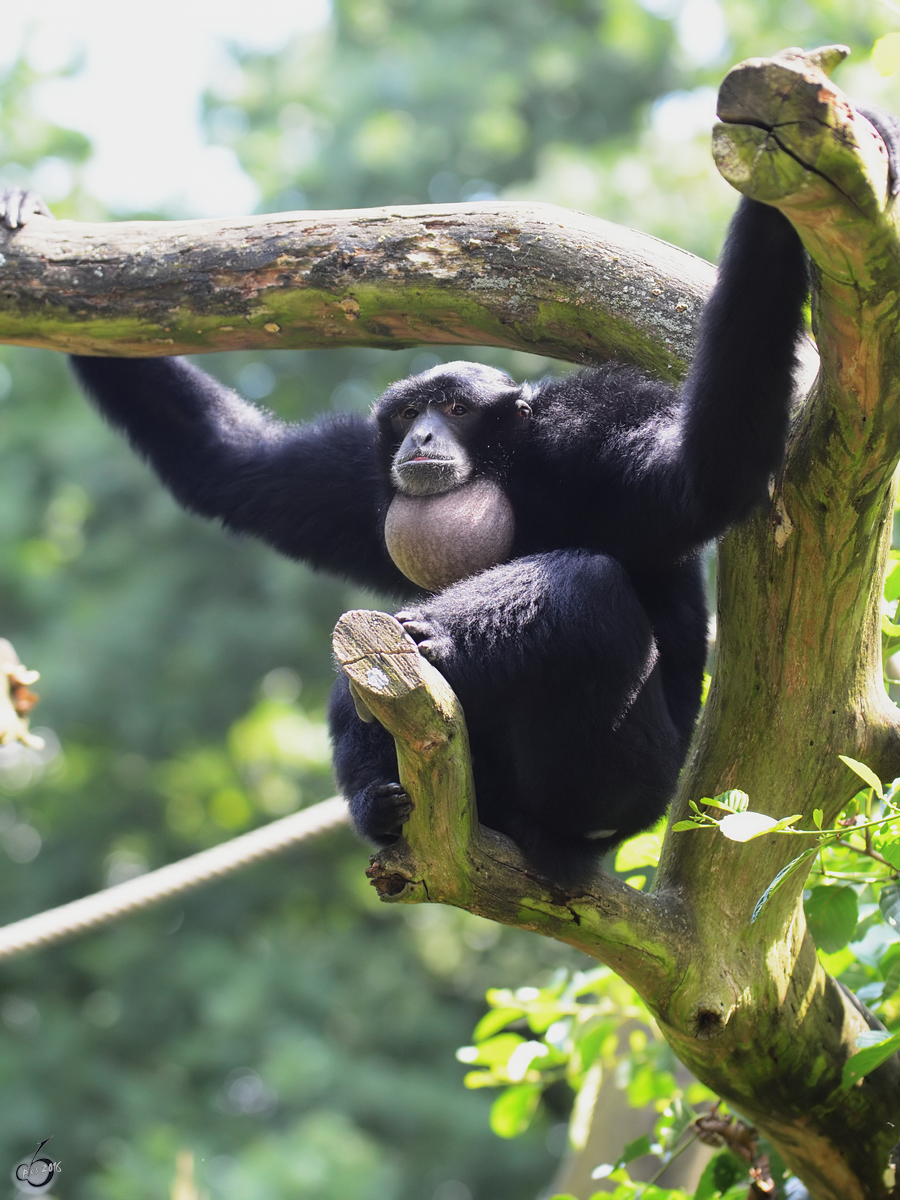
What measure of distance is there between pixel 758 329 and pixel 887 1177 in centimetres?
212

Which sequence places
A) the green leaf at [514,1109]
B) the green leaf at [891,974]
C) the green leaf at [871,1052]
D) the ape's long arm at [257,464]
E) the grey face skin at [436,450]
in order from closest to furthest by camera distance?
the green leaf at [871,1052] < the green leaf at [891,974] < the green leaf at [514,1109] < the grey face skin at [436,450] < the ape's long arm at [257,464]

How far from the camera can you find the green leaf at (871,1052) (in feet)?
7.47

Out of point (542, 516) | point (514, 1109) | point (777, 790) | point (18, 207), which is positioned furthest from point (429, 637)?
point (18, 207)

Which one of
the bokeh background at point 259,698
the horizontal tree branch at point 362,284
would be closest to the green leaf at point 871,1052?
the horizontal tree branch at point 362,284

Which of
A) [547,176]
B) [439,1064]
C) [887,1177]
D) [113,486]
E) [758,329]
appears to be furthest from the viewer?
[113,486]

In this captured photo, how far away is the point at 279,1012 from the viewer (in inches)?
434

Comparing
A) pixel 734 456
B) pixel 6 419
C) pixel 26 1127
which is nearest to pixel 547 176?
pixel 6 419

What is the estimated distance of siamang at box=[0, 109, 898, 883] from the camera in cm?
253

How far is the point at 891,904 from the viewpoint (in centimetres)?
258

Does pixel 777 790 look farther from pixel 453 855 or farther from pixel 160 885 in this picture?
pixel 160 885

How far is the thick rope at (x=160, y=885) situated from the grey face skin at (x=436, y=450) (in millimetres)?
1467

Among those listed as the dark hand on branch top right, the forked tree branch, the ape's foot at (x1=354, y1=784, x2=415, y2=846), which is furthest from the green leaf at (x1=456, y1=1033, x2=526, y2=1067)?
the dark hand on branch top right

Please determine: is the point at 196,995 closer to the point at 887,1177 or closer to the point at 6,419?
the point at 6,419

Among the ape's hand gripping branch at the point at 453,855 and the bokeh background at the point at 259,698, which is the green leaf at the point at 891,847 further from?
the bokeh background at the point at 259,698
